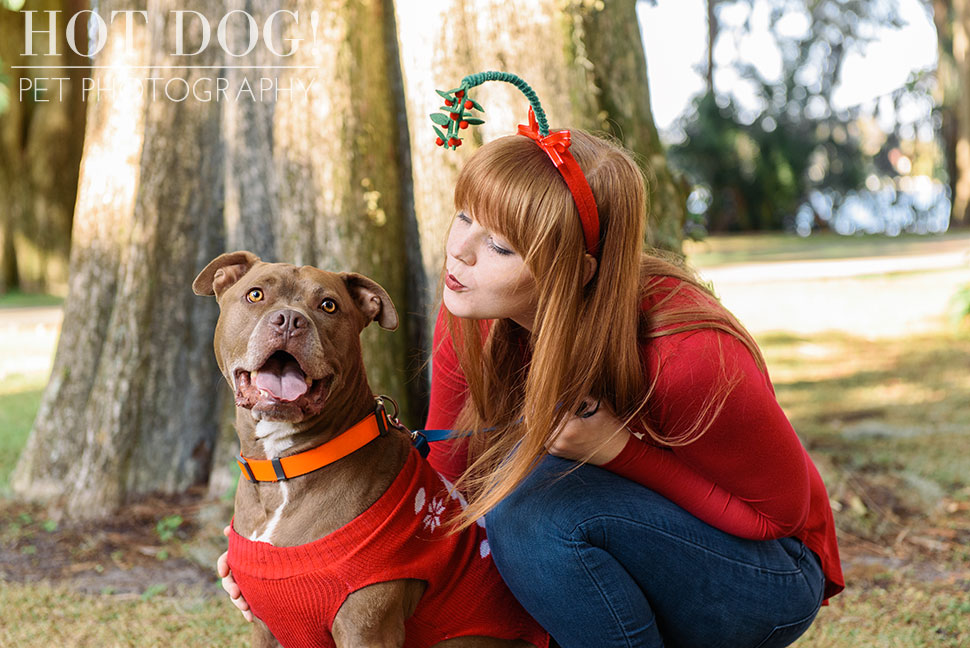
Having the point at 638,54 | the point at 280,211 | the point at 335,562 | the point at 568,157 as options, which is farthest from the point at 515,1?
the point at 335,562

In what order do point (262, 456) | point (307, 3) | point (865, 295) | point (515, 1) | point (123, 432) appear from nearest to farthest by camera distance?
point (262, 456), point (515, 1), point (307, 3), point (123, 432), point (865, 295)

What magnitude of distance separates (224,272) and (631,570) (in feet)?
4.66

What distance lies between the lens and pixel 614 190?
7.81 ft

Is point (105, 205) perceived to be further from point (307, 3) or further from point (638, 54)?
point (638, 54)

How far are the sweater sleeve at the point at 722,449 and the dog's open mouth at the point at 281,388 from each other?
0.82 m

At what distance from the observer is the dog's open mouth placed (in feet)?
7.72

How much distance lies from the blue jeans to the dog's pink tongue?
69cm

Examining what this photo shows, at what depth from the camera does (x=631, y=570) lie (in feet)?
8.33

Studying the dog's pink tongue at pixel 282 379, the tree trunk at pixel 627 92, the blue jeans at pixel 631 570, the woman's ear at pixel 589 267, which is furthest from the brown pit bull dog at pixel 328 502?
the tree trunk at pixel 627 92

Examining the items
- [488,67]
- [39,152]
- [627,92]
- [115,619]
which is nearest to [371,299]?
Answer: [488,67]

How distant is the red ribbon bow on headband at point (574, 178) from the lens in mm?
2326

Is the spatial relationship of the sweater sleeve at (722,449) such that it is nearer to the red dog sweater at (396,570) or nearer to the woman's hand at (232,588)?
the red dog sweater at (396,570)

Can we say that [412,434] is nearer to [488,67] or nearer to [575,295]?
[575,295]

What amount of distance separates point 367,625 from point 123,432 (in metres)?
2.74
